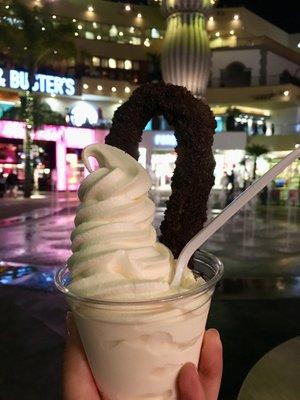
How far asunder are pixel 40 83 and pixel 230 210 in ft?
81.5

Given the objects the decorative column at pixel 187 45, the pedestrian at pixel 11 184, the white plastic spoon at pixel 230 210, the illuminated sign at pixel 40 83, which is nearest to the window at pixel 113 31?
the illuminated sign at pixel 40 83

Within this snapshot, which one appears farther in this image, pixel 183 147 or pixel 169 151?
pixel 169 151

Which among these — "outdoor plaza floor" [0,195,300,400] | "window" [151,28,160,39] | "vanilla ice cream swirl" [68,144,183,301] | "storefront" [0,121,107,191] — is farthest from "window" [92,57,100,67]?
"vanilla ice cream swirl" [68,144,183,301]

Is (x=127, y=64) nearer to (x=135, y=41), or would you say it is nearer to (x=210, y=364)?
(x=135, y=41)

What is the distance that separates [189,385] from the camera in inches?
47.9

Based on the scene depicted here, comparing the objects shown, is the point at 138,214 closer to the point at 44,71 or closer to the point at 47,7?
the point at 47,7

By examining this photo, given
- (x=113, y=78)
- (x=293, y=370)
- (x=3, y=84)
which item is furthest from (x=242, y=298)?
(x=113, y=78)

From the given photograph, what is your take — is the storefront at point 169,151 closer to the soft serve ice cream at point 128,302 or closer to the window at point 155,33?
the window at point 155,33

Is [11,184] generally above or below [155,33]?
below

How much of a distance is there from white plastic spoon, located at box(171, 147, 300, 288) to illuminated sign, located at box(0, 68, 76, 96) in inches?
849

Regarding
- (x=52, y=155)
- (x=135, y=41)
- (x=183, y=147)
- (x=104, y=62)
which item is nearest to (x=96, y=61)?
(x=104, y=62)

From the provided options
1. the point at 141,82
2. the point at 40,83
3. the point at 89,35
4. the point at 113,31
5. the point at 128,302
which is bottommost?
the point at 128,302

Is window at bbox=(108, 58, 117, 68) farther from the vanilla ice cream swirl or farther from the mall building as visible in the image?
the vanilla ice cream swirl

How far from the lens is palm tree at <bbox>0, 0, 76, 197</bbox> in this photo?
683 inches
